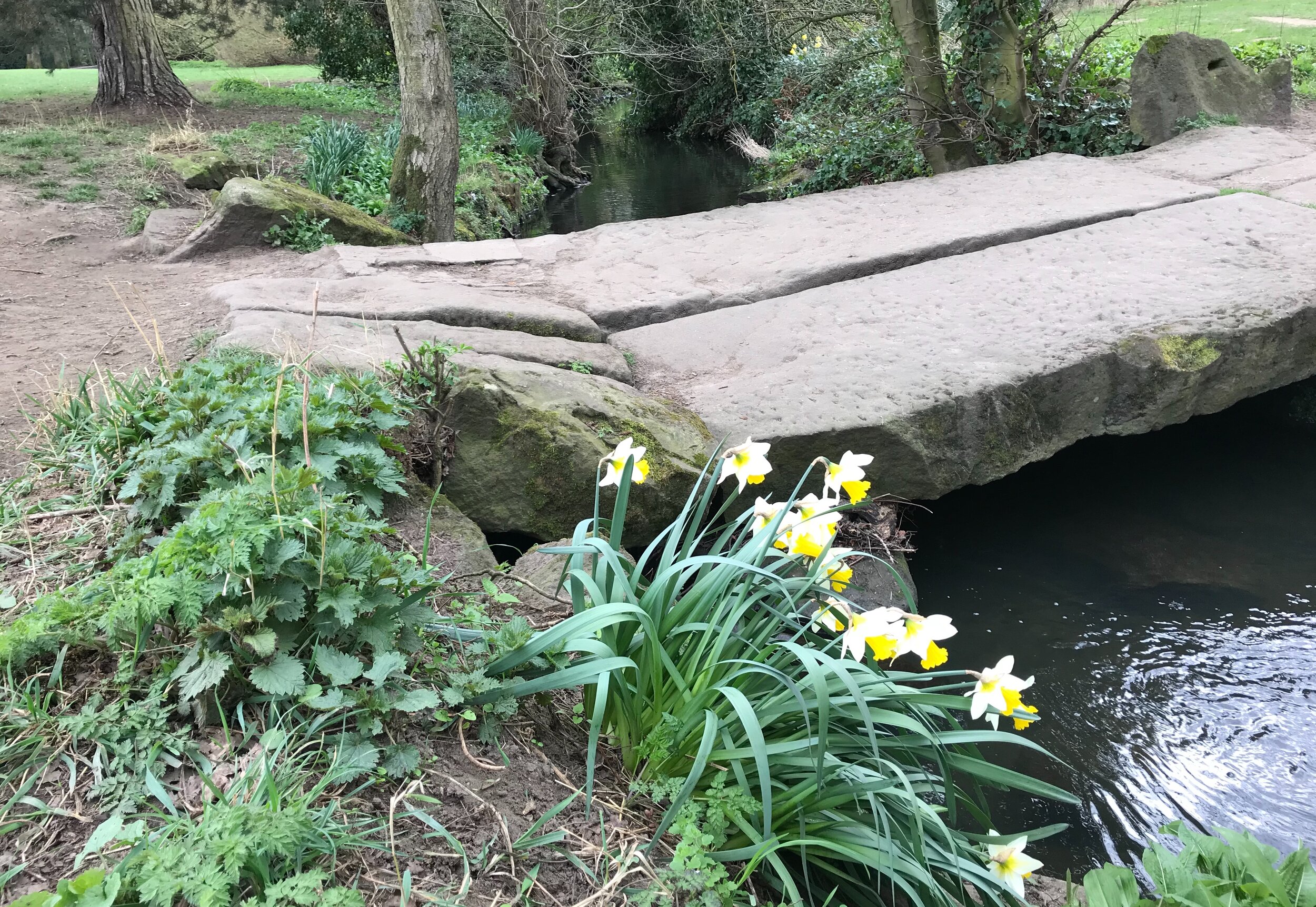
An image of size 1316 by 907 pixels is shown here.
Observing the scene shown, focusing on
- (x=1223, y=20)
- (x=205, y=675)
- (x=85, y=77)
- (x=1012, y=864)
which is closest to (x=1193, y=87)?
(x=1012, y=864)

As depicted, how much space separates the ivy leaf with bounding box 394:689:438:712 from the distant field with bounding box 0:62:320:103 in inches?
562

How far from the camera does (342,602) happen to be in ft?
6.07

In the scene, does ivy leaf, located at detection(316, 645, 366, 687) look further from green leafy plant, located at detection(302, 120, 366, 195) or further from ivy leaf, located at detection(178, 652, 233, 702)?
green leafy plant, located at detection(302, 120, 366, 195)

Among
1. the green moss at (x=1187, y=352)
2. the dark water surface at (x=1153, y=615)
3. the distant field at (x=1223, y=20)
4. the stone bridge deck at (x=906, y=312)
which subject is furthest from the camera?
the distant field at (x=1223, y=20)

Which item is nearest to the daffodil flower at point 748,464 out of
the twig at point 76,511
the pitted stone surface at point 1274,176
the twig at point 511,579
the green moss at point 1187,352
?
the twig at point 511,579

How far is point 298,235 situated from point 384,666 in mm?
4858

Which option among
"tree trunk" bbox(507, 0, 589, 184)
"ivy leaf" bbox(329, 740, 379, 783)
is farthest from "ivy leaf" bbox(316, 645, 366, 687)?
"tree trunk" bbox(507, 0, 589, 184)

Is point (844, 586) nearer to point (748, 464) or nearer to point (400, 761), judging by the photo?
point (748, 464)

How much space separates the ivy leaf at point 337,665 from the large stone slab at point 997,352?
1.84 m

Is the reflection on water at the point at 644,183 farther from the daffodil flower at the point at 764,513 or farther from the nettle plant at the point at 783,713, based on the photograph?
the nettle plant at the point at 783,713

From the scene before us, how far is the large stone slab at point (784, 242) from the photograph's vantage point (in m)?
4.84

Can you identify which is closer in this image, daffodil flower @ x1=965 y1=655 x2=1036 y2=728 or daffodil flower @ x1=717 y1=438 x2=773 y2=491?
daffodil flower @ x1=965 y1=655 x2=1036 y2=728

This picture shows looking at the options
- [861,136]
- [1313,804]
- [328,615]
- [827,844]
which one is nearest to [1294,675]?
[1313,804]

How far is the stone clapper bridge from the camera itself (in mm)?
3299
